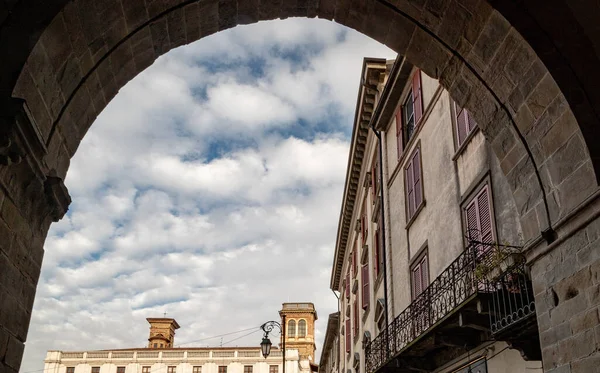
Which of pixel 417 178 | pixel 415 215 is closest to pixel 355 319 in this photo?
pixel 415 215

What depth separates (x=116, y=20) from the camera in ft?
20.6

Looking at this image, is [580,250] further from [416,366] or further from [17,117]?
[416,366]

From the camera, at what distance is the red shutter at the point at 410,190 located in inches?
623

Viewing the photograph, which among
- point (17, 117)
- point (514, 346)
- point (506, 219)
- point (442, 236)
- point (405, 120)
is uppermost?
point (405, 120)

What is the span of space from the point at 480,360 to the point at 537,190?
4731mm

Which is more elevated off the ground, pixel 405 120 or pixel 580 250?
pixel 405 120

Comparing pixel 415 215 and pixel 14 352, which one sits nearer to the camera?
pixel 14 352

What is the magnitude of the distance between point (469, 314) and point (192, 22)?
5.89 meters

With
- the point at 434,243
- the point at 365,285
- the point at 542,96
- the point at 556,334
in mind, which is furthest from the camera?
the point at 365,285

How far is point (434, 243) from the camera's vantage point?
44.3 feet

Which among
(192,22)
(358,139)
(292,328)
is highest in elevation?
(292,328)

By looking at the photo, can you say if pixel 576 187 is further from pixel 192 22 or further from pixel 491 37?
pixel 192 22

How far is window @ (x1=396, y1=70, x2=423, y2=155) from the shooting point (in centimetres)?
1560

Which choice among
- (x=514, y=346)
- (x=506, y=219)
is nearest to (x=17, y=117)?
(x=514, y=346)
